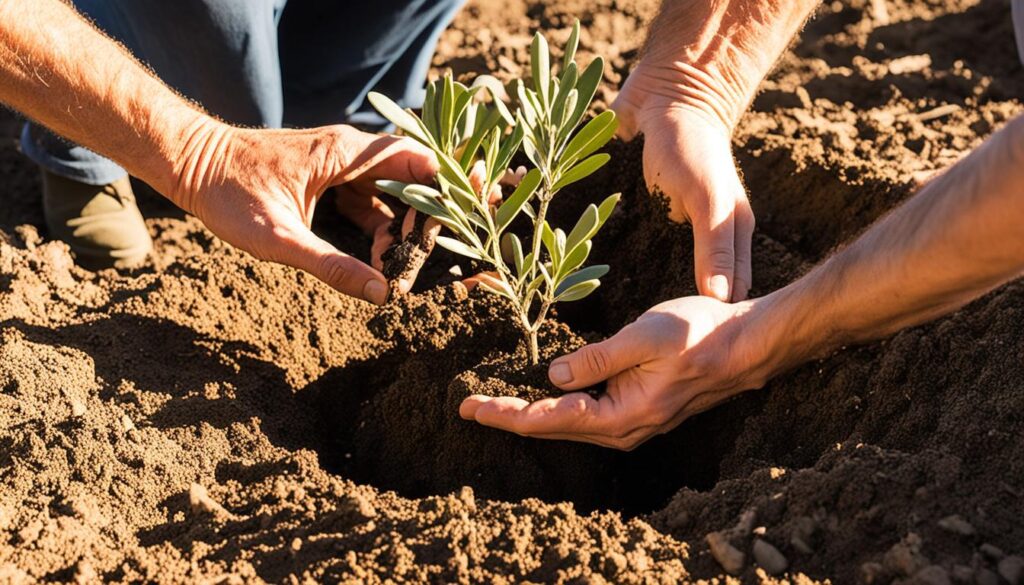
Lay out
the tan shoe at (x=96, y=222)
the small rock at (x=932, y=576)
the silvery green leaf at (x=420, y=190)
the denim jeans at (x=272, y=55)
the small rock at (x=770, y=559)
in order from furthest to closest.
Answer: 1. the tan shoe at (x=96, y=222)
2. the denim jeans at (x=272, y=55)
3. the silvery green leaf at (x=420, y=190)
4. the small rock at (x=770, y=559)
5. the small rock at (x=932, y=576)

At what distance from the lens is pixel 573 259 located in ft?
6.34

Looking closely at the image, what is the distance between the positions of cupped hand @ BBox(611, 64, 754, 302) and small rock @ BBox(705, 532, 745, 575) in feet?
2.26

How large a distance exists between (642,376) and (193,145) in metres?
1.10

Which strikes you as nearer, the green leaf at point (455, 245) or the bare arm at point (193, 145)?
the green leaf at point (455, 245)

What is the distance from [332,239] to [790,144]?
136 centimetres

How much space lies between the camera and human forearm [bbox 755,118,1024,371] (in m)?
1.51

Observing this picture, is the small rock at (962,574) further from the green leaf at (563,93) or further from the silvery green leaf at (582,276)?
the green leaf at (563,93)

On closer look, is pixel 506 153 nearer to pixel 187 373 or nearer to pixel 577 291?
pixel 577 291

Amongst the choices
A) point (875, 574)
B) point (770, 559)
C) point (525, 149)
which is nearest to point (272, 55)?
point (525, 149)

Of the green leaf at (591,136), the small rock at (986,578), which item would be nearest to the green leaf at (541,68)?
the green leaf at (591,136)

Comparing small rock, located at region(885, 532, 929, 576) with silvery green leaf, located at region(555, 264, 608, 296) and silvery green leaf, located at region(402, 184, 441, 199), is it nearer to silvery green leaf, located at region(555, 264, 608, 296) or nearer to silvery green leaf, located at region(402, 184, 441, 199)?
silvery green leaf, located at region(555, 264, 608, 296)

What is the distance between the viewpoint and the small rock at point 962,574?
1.45 metres

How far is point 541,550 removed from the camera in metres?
1.63

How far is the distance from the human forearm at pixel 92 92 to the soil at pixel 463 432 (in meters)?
0.38
